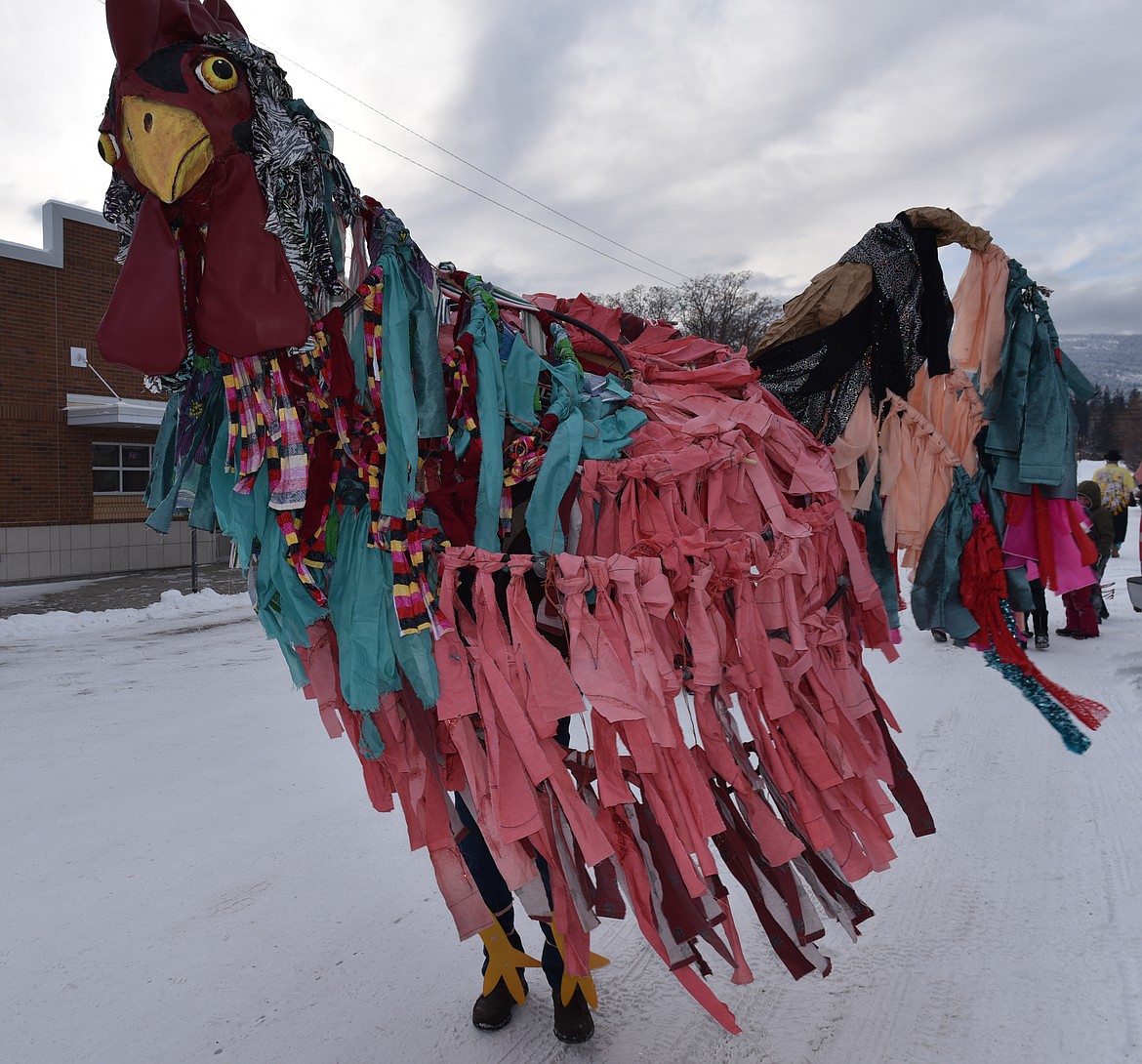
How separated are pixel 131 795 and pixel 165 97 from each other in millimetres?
2644

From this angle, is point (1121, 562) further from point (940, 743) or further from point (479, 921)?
point (479, 921)

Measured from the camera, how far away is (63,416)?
10.3 metres

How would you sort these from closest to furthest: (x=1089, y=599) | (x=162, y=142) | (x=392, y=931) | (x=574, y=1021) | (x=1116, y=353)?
1. (x=162, y=142)
2. (x=574, y=1021)
3. (x=392, y=931)
4. (x=1089, y=599)
5. (x=1116, y=353)

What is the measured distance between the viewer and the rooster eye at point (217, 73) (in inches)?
45.9

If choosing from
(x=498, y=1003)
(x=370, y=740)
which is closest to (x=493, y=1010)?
(x=498, y=1003)

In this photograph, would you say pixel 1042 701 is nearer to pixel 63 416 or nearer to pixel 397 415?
pixel 397 415

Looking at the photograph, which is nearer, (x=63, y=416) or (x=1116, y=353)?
(x=63, y=416)

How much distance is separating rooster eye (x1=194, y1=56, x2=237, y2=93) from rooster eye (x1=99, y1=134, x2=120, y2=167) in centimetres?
18

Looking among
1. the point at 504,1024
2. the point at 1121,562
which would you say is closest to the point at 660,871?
the point at 504,1024

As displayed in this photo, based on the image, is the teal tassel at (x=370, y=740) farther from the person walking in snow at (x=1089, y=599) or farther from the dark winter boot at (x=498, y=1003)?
the person walking in snow at (x=1089, y=599)

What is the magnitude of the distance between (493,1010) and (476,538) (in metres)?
1.21

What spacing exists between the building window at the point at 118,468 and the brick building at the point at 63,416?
16mm

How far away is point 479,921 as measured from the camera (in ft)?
4.67

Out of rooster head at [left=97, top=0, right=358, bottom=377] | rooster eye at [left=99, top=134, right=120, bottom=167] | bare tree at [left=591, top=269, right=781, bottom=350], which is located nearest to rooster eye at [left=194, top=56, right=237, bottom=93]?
rooster head at [left=97, top=0, right=358, bottom=377]
